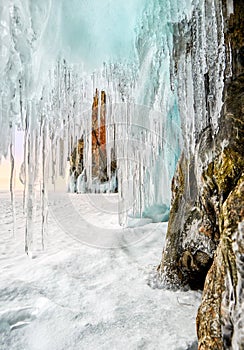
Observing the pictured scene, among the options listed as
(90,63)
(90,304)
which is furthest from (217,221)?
(90,63)

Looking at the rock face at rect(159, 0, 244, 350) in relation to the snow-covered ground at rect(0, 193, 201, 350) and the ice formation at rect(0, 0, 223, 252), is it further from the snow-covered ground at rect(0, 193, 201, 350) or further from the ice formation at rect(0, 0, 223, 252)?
the snow-covered ground at rect(0, 193, 201, 350)

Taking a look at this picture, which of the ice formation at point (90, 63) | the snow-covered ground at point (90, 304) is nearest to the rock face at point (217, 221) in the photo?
the ice formation at point (90, 63)

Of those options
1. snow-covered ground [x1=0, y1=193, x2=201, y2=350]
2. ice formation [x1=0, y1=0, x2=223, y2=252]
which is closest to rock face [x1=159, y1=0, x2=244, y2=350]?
ice formation [x1=0, y1=0, x2=223, y2=252]

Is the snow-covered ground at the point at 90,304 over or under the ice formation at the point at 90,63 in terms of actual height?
under

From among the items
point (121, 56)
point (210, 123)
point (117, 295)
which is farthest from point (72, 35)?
point (117, 295)

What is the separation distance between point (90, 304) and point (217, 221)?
1492mm

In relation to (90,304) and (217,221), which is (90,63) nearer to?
(217,221)

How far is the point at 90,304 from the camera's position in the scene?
2549 mm

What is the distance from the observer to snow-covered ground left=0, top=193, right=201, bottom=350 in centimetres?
196

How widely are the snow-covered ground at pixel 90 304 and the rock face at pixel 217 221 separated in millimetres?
418

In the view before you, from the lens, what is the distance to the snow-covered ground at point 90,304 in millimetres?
1960

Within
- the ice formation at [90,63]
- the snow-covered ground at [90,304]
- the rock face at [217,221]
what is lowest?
the snow-covered ground at [90,304]

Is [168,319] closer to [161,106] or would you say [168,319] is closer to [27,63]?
[27,63]

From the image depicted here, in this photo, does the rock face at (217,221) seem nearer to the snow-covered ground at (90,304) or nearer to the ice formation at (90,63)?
the ice formation at (90,63)
